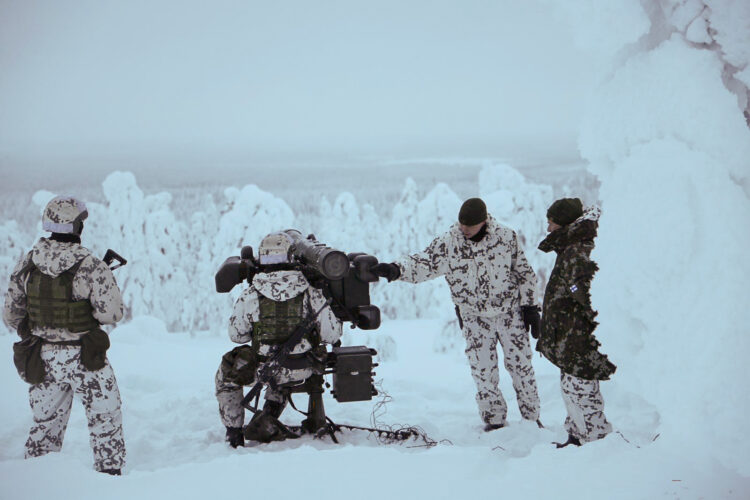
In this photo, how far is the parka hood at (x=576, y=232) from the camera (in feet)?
11.7

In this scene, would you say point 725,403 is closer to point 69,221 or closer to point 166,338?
point 69,221

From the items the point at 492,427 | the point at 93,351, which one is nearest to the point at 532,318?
the point at 492,427

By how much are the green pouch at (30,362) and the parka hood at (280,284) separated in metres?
1.51

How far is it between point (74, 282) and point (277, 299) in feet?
4.47

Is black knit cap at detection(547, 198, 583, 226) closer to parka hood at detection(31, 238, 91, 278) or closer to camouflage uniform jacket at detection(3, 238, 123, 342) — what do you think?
camouflage uniform jacket at detection(3, 238, 123, 342)

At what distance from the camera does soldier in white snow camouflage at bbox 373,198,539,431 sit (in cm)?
425

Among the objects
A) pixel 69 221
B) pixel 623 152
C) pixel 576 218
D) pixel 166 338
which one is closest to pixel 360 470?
pixel 576 218

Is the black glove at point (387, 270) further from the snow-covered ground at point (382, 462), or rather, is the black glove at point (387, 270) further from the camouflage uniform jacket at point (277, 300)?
the snow-covered ground at point (382, 462)

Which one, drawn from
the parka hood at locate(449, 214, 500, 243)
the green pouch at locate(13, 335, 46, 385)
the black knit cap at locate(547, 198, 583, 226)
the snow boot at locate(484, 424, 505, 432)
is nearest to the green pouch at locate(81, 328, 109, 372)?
the green pouch at locate(13, 335, 46, 385)

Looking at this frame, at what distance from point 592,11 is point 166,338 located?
10073 millimetres

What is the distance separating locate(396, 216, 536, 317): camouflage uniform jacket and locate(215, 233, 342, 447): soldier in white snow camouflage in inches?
31.0

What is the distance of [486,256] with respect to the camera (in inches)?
167

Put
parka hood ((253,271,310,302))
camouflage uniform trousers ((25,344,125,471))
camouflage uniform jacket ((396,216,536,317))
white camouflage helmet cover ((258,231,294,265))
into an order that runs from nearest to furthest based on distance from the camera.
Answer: camouflage uniform trousers ((25,344,125,471)), parka hood ((253,271,310,302)), white camouflage helmet cover ((258,231,294,265)), camouflage uniform jacket ((396,216,536,317))

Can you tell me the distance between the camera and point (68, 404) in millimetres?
3812
